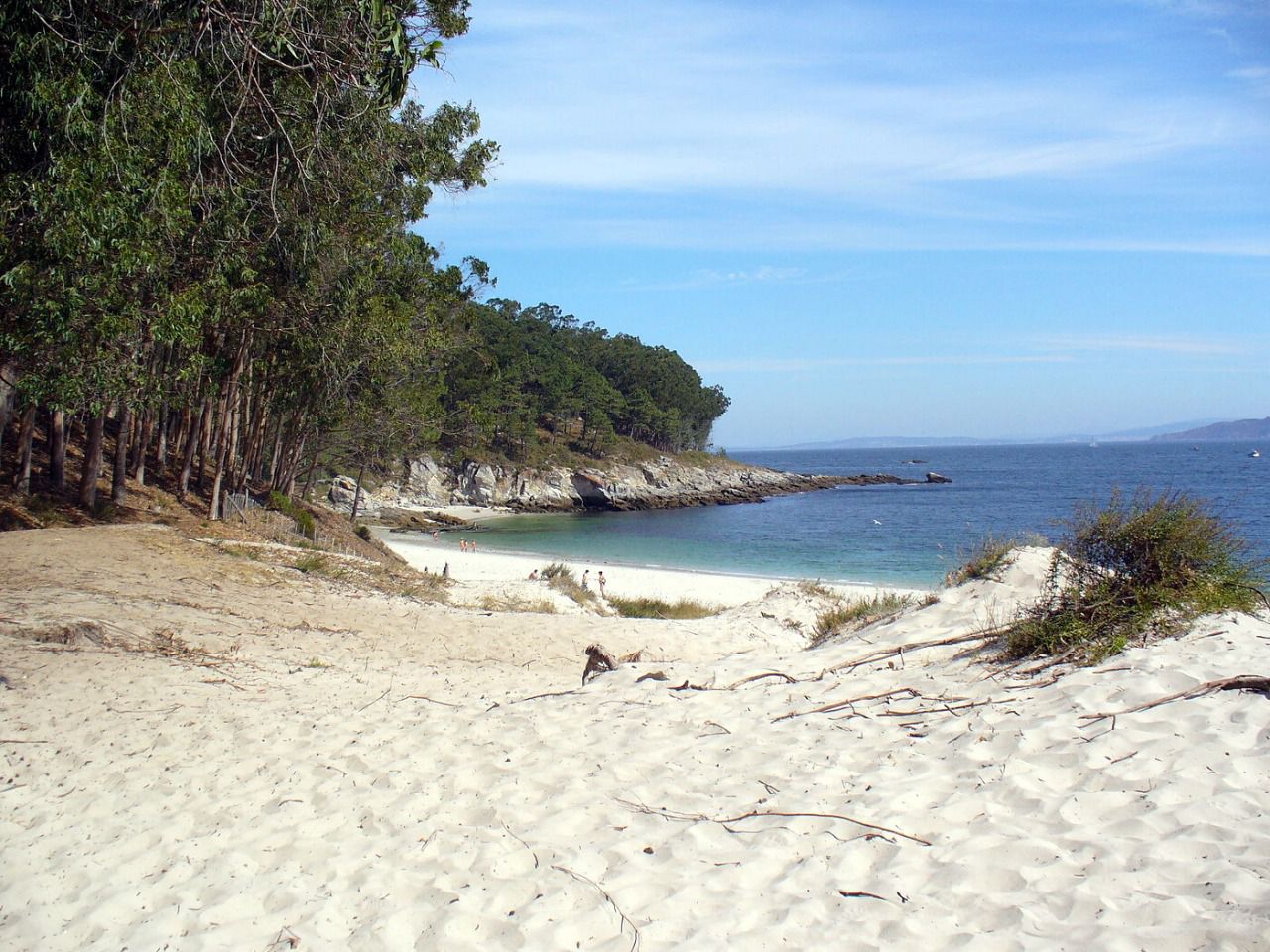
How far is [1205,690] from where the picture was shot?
511 cm

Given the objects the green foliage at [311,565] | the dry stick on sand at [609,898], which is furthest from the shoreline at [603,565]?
the dry stick on sand at [609,898]

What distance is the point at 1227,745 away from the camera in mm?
4461

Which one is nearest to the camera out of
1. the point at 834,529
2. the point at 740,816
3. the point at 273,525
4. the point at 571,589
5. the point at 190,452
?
the point at 740,816

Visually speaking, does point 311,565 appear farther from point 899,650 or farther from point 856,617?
point 899,650

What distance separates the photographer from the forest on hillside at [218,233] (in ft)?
25.9

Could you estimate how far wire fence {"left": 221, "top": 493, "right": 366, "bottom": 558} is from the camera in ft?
67.8

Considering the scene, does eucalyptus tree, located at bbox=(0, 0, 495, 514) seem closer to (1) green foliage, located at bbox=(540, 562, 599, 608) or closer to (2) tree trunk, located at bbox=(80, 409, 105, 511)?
(2) tree trunk, located at bbox=(80, 409, 105, 511)

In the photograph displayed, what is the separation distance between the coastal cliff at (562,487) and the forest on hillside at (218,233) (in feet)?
105

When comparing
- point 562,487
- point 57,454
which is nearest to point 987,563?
point 57,454

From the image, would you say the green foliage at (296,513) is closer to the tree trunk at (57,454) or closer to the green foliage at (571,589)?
the tree trunk at (57,454)

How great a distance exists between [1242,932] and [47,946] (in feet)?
16.0

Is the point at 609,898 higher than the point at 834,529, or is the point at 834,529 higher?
the point at 609,898

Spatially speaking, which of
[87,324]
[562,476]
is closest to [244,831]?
[87,324]

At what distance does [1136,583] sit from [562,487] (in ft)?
230
